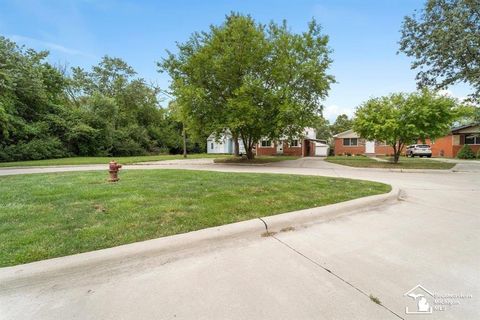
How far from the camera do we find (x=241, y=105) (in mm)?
15516

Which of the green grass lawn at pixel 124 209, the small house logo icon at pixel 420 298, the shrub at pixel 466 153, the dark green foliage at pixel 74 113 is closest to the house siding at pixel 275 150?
the dark green foliage at pixel 74 113

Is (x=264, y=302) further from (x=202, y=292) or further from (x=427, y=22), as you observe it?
(x=427, y=22)

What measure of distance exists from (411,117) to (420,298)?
51.1 ft

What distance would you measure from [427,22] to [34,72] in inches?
1275

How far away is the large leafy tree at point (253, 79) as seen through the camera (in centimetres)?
1619

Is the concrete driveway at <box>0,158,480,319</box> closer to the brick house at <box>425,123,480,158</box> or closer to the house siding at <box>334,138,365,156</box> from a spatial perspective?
the brick house at <box>425,123,480,158</box>

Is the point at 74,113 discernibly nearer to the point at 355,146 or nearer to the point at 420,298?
the point at 420,298

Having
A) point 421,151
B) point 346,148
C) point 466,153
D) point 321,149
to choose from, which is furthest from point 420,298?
point 346,148

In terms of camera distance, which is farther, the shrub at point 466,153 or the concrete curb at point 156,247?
the shrub at point 466,153

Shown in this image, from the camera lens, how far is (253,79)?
55.7 ft

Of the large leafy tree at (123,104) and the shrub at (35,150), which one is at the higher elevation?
the large leafy tree at (123,104)

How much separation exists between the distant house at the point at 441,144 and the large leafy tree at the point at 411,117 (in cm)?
911

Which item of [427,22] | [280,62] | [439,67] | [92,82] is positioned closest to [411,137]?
[439,67]

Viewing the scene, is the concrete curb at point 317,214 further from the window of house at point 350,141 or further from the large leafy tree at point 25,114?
the window of house at point 350,141
